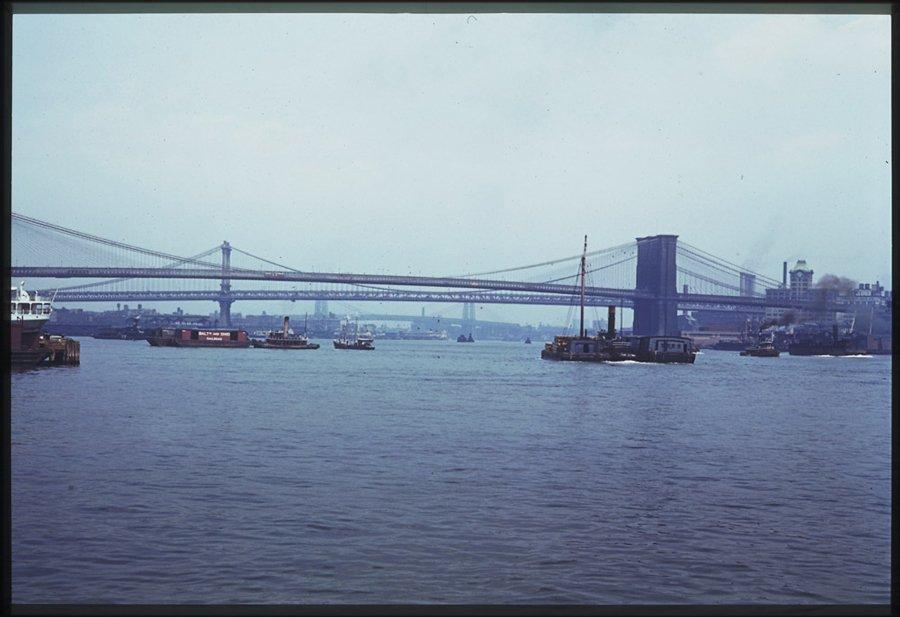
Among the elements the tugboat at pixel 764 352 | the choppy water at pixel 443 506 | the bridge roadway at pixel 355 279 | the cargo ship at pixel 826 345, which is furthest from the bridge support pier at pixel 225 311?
the choppy water at pixel 443 506

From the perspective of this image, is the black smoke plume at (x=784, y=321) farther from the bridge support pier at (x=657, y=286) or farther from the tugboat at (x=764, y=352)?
the bridge support pier at (x=657, y=286)

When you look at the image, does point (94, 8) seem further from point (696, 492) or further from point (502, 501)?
point (696, 492)

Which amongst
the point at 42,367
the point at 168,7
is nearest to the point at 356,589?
the point at 168,7

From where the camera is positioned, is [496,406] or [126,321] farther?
[126,321]

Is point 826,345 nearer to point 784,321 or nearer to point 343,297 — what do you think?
point 784,321

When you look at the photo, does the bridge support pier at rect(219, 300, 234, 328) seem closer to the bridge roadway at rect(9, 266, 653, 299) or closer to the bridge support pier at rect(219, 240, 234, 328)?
the bridge support pier at rect(219, 240, 234, 328)

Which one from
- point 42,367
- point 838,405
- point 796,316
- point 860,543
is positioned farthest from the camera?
point 796,316
